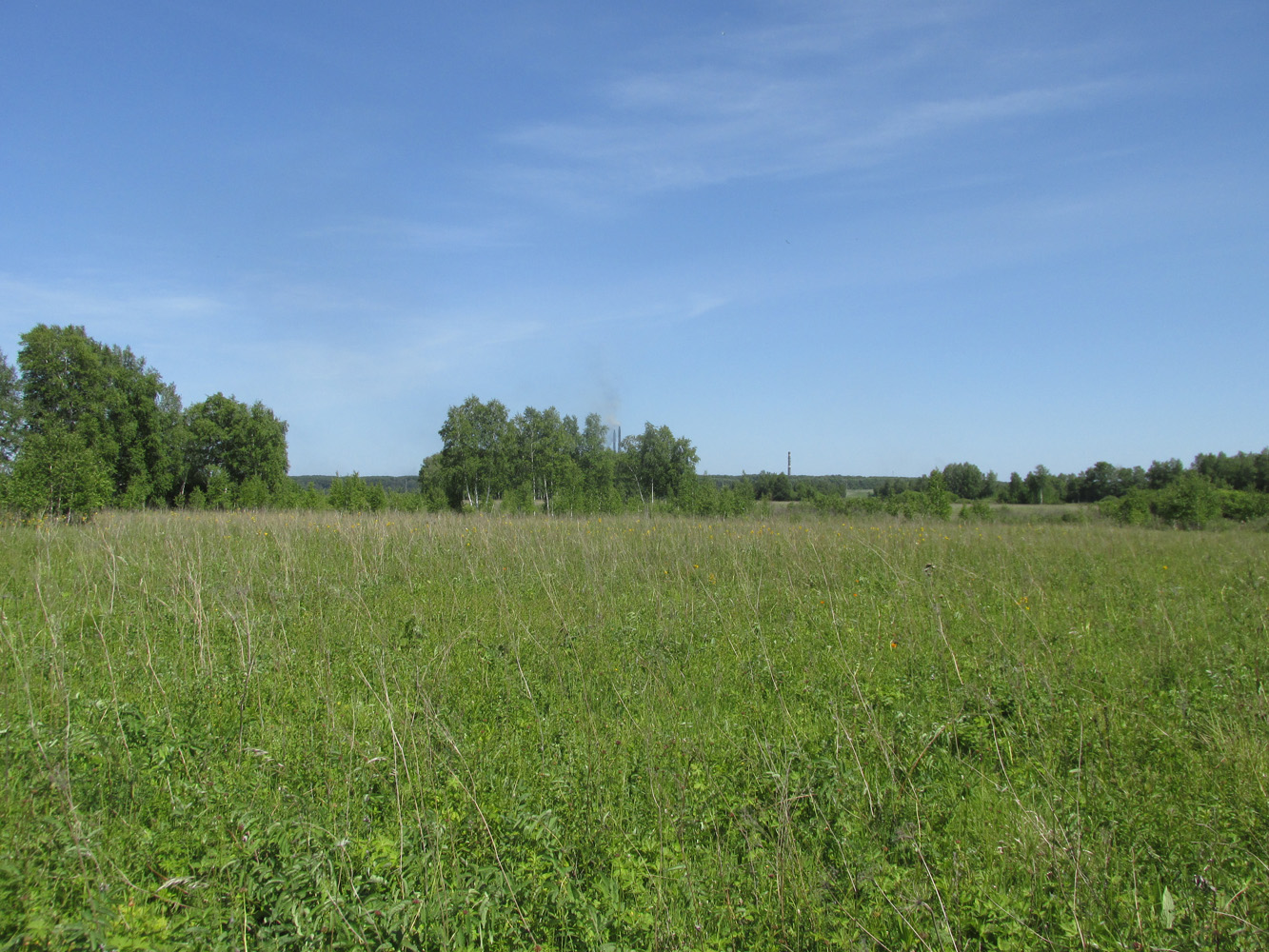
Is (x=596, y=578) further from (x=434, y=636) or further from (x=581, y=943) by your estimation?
(x=581, y=943)

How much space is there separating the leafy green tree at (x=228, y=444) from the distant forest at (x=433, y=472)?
94mm

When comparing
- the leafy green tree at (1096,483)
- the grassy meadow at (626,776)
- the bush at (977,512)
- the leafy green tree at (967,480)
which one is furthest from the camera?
the leafy green tree at (967,480)

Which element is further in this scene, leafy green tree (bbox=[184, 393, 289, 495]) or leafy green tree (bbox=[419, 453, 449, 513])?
leafy green tree (bbox=[419, 453, 449, 513])

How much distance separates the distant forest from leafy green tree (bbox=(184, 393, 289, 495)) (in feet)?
0.31

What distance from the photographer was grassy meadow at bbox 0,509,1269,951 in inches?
79.7

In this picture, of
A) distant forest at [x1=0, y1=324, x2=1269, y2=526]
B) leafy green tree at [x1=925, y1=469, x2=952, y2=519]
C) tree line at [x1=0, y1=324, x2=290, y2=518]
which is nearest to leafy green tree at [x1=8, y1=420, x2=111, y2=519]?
distant forest at [x1=0, y1=324, x2=1269, y2=526]

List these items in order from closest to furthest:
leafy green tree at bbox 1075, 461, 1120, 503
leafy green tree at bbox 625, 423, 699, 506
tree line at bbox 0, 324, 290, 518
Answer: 1. tree line at bbox 0, 324, 290, 518
2. leafy green tree at bbox 625, 423, 699, 506
3. leafy green tree at bbox 1075, 461, 1120, 503

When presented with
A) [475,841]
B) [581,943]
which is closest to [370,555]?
[475,841]

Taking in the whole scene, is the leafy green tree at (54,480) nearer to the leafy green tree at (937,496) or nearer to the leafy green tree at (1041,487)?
the leafy green tree at (937,496)

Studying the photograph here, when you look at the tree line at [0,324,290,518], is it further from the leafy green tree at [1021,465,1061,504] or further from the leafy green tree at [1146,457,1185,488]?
the leafy green tree at [1021,465,1061,504]

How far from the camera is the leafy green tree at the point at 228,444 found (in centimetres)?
4147

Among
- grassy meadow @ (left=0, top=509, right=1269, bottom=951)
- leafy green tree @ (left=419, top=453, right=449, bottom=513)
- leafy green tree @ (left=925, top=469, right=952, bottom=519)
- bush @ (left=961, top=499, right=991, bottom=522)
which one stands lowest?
grassy meadow @ (left=0, top=509, right=1269, bottom=951)

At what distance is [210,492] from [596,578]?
30.4m

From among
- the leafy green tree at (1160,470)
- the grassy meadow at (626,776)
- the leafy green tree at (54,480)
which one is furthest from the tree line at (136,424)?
the leafy green tree at (1160,470)
